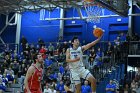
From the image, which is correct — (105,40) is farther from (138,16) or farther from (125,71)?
(125,71)

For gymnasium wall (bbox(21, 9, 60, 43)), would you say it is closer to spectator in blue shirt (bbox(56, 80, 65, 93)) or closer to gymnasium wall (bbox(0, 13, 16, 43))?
gymnasium wall (bbox(0, 13, 16, 43))

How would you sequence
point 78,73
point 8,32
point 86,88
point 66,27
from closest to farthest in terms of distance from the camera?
point 78,73
point 86,88
point 66,27
point 8,32

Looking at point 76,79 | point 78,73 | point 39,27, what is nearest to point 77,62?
point 78,73

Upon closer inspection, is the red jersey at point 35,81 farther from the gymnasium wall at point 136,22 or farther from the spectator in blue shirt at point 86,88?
the gymnasium wall at point 136,22

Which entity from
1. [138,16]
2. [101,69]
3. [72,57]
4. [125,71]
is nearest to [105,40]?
[138,16]

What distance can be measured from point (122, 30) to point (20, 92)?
11.4m

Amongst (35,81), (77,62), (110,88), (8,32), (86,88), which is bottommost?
(110,88)

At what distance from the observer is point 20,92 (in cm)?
2331

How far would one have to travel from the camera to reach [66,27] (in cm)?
3319

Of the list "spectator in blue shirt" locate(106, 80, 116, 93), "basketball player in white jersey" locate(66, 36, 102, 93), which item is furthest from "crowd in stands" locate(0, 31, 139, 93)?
"basketball player in white jersey" locate(66, 36, 102, 93)

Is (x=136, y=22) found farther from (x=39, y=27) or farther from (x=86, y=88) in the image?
Answer: (x=86, y=88)

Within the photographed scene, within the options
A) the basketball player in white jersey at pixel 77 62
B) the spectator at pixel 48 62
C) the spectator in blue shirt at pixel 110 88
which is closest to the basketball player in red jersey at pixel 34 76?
the basketball player in white jersey at pixel 77 62

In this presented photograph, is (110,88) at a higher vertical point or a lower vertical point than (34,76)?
lower

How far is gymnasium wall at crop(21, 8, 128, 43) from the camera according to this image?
102 feet
